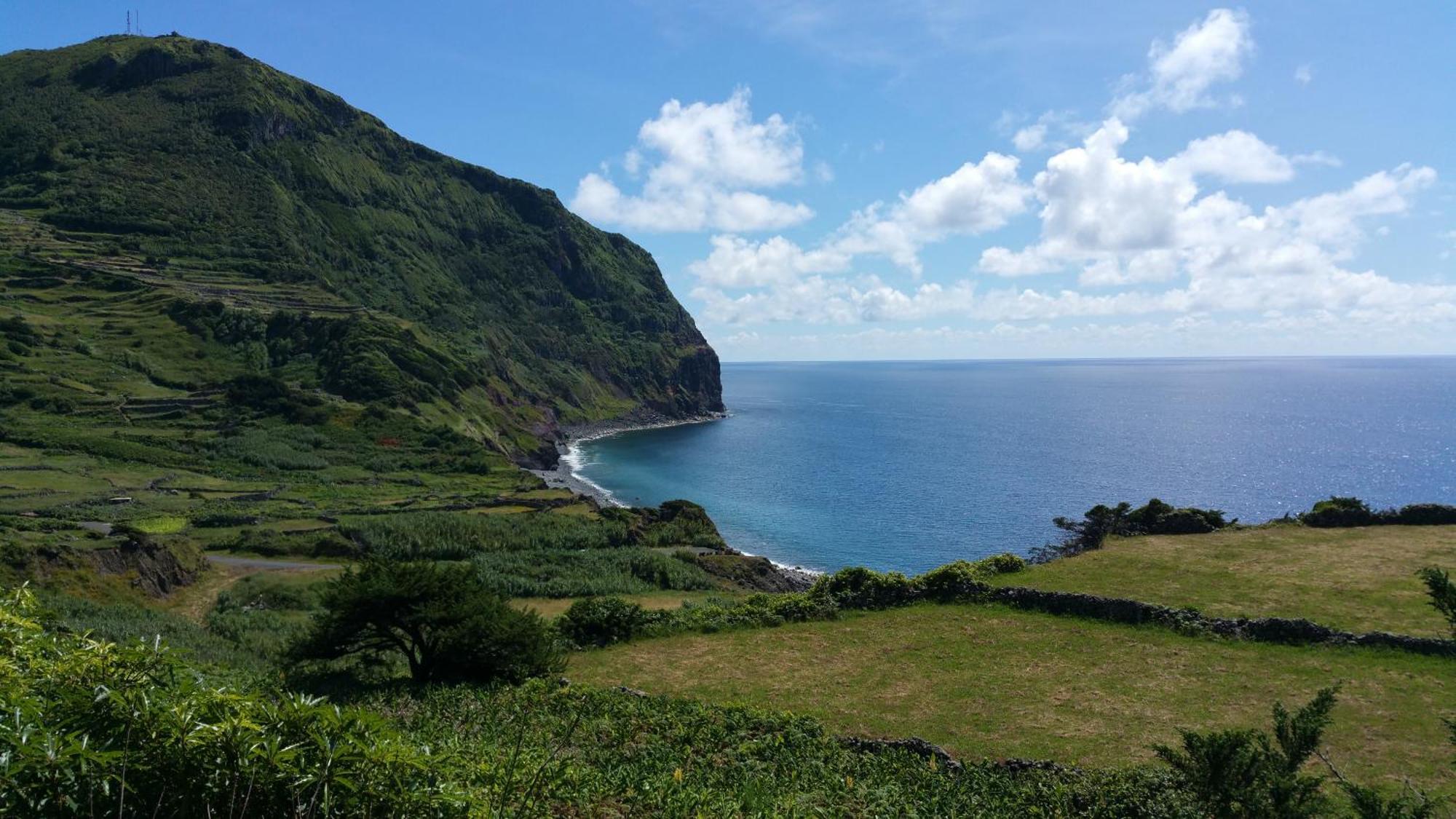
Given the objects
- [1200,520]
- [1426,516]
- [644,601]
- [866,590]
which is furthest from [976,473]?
[866,590]

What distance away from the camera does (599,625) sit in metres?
28.9

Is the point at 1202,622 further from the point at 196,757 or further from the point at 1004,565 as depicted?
the point at 196,757

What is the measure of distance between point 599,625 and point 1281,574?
26.5 m

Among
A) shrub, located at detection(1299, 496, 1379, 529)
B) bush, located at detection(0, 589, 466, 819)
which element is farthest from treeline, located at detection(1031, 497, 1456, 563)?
bush, located at detection(0, 589, 466, 819)

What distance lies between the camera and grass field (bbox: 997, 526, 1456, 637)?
2450cm

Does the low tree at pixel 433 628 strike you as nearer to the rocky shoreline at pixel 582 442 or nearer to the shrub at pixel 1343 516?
the shrub at pixel 1343 516

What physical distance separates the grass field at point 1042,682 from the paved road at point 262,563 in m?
36.6

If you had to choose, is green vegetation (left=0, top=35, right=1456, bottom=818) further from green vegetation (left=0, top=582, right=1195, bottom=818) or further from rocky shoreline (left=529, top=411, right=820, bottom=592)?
rocky shoreline (left=529, top=411, right=820, bottom=592)

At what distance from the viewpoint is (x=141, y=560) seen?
140 feet

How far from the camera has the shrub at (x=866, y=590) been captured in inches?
1202

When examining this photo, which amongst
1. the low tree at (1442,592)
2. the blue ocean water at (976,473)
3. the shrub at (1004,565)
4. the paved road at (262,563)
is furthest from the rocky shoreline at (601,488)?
the low tree at (1442,592)

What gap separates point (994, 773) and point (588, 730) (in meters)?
9.17

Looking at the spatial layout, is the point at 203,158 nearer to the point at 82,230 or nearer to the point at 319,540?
the point at 82,230

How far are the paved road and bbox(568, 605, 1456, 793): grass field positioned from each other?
120 feet
